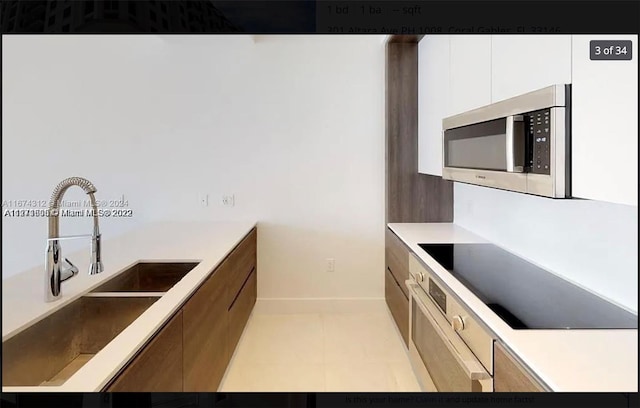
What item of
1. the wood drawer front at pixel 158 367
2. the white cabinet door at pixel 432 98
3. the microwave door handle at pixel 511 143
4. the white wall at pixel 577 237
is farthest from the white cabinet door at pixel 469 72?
the wood drawer front at pixel 158 367

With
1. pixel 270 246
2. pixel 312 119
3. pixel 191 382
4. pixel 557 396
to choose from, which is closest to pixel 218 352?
pixel 191 382

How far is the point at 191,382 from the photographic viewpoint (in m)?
1.46

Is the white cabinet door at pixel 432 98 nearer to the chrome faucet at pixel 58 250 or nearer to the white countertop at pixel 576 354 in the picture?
the white countertop at pixel 576 354

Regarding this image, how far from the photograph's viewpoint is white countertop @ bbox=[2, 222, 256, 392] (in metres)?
0.85

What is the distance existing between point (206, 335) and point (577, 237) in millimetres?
1383

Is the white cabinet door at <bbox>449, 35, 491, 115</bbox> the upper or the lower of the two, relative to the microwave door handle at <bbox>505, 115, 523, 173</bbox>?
upper

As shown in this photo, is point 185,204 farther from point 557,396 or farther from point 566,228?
point 557,396

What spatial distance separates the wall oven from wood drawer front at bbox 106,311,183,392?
32.0 inches

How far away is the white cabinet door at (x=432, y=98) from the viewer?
238cm

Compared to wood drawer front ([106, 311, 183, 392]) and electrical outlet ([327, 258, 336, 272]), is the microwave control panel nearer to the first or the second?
wood drawer front ([106, 311, 183, 392])

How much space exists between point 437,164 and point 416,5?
1813mm

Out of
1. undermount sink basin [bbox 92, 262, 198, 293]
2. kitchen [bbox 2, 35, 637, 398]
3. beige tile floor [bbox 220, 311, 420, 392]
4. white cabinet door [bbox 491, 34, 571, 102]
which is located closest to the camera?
white cabinet door [bbox 491, 34, 571, 102]

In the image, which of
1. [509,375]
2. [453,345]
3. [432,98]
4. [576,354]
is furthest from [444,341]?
[432,98]

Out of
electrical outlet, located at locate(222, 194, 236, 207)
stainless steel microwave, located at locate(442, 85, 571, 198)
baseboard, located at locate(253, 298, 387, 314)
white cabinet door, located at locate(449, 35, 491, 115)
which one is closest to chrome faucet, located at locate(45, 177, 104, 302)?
stainless steel microwave, located at locate(442, 85, 571, 198)
